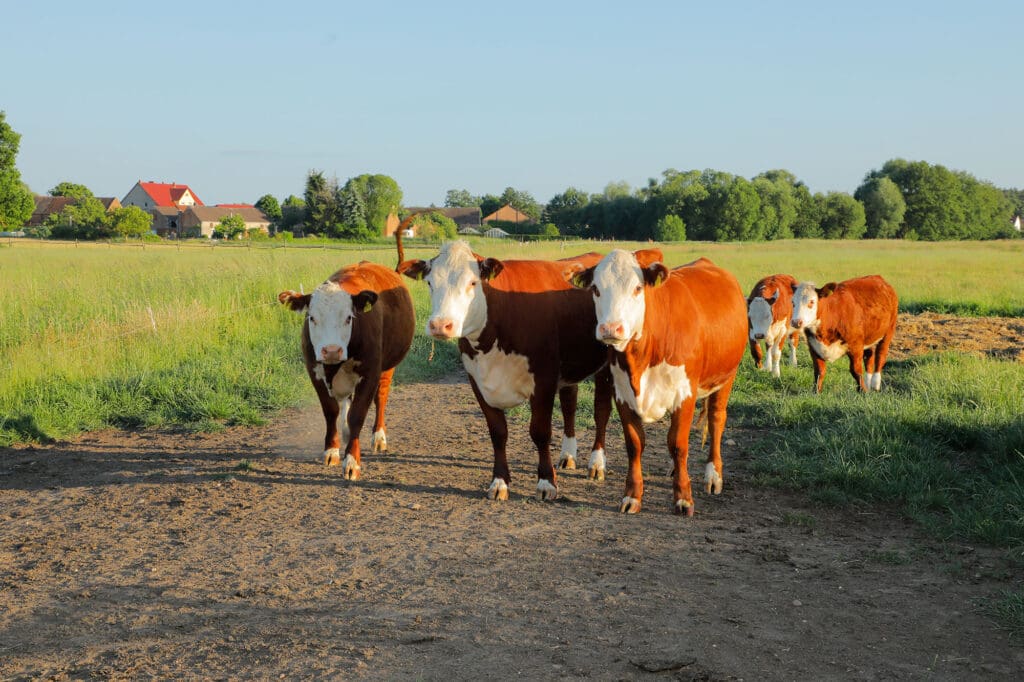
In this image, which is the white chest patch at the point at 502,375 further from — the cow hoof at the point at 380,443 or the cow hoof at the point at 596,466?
the cow hoof at the point at 380,443

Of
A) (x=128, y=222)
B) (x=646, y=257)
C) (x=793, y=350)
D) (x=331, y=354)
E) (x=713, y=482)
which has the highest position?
(x=128, y=222)

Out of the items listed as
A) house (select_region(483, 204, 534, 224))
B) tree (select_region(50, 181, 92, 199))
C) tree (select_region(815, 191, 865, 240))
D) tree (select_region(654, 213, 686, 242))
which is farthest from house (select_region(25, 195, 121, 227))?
tree (select_region(815, 191, 865, 240))

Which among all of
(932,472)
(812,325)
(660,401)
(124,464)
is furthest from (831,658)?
(812,325)

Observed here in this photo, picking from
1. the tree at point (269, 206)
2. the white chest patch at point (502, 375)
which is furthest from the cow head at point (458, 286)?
the tree at point (269, 206)

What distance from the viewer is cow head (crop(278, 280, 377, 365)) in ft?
24.0

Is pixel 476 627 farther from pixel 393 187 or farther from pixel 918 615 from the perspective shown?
pixel 393 187

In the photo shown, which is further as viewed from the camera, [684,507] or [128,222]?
[128,222]

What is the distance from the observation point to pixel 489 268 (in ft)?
21.6

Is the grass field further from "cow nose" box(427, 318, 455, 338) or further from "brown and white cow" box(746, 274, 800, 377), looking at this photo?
"cow nose" box(427, 318, 455, 338)

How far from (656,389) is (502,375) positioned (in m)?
1.17

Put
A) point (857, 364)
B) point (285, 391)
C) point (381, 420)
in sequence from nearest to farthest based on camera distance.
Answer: point (381, 420), point (285, 391), point (857, 364)

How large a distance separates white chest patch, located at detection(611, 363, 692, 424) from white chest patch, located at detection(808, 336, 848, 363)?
498cm

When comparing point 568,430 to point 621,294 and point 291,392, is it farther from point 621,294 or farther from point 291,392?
point 291,392

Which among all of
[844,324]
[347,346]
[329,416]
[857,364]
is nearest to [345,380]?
[329,416]
